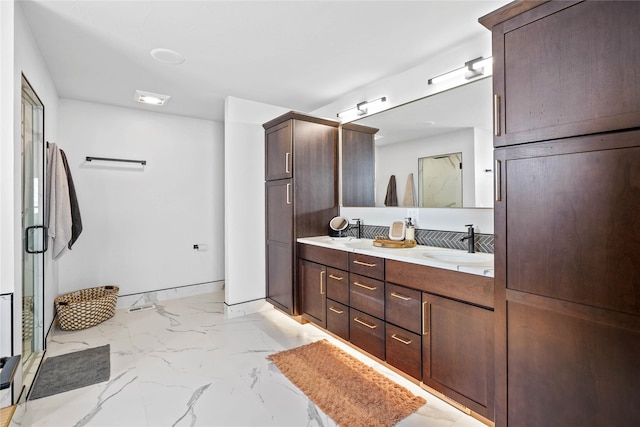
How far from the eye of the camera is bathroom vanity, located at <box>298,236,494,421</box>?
1587 mm

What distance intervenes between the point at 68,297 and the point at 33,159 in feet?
5.34

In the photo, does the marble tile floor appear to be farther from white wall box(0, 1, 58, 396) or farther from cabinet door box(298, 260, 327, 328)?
white wall box(0, 1, 58, 396)

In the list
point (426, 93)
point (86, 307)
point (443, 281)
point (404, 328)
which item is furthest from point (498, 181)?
point (86, 307)

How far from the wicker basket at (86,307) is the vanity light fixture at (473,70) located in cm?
376

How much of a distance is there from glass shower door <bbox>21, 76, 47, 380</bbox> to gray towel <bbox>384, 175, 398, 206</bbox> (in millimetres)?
2621

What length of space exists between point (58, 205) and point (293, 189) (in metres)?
1.98

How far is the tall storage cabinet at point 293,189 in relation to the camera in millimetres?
2982

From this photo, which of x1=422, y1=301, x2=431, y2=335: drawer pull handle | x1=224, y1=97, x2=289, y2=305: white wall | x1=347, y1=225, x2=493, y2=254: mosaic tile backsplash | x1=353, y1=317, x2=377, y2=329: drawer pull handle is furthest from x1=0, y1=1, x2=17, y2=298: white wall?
x1=347, y1=225, x2=493, y2=254: mosaic tile backsplash

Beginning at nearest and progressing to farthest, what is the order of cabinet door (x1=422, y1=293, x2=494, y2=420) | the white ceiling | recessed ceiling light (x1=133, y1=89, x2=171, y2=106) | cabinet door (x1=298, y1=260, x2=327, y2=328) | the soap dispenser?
cabinet door (x1=422, y1=293, x2=494, y2=420)
the white ceiling
the soap dispenser
cabinet door (x1=298, y1=260, x2=327, y2=328)
recessed ceiling light (x1=133, y1=89, x2=171, y2=106)

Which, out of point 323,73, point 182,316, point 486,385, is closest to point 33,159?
point 182,316

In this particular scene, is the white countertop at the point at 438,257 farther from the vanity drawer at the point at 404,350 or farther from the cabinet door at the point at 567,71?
the cabinet door at the point at 567,71

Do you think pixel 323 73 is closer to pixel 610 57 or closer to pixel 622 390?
pixel 610 57

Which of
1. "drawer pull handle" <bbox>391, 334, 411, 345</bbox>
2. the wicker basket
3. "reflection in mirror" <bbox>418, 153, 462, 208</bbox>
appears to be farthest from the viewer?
the wicker basket

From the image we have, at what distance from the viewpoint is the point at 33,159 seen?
227 centimetres
